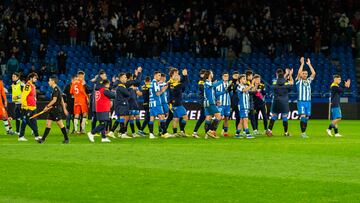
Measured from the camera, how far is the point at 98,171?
1673 centimetres

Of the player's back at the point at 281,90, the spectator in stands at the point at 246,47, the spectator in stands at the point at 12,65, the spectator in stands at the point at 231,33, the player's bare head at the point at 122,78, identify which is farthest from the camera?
the spectator in stands at the point at 246,47

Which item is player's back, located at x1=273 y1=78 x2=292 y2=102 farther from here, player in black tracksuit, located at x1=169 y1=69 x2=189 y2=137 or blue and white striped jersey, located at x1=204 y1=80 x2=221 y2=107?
player in black tracksuit, located at x1=169 y1=69 x2=189 y2=137

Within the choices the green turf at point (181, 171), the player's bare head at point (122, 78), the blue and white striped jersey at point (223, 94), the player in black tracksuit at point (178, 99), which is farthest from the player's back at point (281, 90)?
the player's bare head at point (122, 78)

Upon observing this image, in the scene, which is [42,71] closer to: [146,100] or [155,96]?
[146,100]

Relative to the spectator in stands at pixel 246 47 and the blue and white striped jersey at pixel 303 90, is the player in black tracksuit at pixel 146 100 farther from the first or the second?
the spectator in stands at pixel 246 47

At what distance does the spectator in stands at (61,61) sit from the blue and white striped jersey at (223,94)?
17425 millimetres

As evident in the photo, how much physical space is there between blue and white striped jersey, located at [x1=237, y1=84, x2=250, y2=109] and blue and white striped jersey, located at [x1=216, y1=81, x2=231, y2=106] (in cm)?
43

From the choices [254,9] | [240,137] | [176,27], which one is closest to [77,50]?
[176,27]

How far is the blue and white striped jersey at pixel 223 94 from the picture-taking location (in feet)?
90.6

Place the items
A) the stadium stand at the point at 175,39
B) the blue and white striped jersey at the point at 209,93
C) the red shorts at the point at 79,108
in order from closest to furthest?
the blue and white striped jersey at the point at 209,93
the red shorts at the point at 79,108
the stadium stand at the point at 175,39

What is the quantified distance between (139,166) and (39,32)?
2915 cm

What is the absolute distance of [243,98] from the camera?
2750cm

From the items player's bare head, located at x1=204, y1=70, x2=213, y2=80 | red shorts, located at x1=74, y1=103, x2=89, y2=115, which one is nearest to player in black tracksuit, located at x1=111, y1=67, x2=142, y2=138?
player's bare head, located at x1=204, y1=70, x2=213, y2=80

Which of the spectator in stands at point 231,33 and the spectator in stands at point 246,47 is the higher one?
the spectator in stands at point 231,33
